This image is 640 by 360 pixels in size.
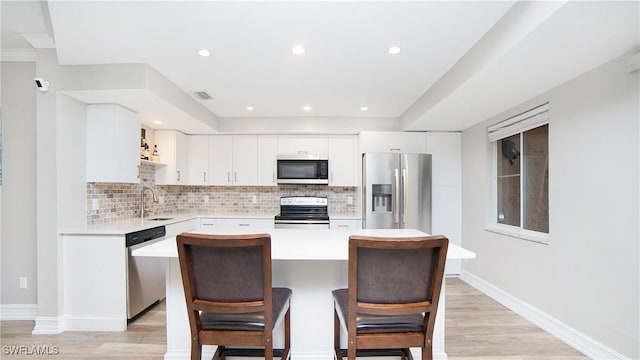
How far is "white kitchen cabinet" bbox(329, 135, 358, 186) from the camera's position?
4.37 metres

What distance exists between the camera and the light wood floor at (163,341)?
2.18 metres

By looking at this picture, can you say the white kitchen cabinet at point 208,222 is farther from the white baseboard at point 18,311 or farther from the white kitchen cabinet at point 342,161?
the white baseboard at point 18,311

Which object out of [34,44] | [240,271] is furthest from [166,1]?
[34,44]

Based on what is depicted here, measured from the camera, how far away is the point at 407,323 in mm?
1401

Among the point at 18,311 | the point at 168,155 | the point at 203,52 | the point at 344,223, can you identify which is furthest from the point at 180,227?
the point at 203,52

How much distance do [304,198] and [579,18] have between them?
3456mm

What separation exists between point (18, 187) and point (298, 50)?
2758 millimetres

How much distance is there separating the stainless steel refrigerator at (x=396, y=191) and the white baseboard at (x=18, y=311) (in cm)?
345

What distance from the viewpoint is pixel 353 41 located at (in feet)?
6.86

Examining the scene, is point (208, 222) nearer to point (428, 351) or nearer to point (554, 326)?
point (428, 351)

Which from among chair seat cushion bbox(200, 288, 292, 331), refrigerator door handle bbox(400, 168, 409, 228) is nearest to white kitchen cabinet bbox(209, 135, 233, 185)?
refrigerator door handle bbox(400, 168, 409, 228)

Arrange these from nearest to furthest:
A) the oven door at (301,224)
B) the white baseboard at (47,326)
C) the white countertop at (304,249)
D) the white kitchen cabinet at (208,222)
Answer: the white countertop at (304,249)
the white baseboard at (47,326)
the oven door at (301,224)
the white kitchen cabinet at (208,222)

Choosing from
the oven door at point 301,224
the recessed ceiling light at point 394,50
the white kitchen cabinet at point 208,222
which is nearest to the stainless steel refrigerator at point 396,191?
the oven door at point 301,224

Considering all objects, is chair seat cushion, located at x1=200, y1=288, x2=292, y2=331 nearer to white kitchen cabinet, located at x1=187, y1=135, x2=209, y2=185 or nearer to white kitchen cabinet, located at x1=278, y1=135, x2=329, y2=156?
white kitchen cabinet, located at x1=278, y1=135, x2=329, y2=156
